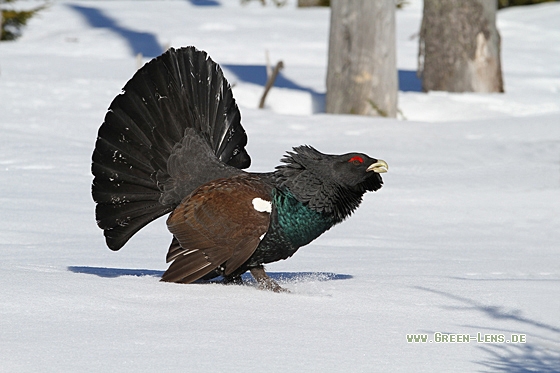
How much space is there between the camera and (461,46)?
40.2ft

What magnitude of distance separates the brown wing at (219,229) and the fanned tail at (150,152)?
407 mm

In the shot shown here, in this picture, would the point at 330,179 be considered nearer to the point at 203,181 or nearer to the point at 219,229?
the point at 219,229

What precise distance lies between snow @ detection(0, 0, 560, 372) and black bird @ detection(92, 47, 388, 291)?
0.69ft

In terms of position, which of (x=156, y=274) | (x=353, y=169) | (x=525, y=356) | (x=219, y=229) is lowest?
(x=156, y=274)

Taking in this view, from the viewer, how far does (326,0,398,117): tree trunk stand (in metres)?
11.1

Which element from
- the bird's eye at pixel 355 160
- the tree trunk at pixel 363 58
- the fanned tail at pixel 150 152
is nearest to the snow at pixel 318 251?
the fanned tail at pixel 150 152

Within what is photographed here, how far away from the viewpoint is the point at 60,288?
3750 millimetres

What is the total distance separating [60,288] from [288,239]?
3.39 feet

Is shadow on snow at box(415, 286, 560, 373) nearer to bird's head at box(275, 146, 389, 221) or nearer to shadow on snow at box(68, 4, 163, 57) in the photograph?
bird's head at box(275, 146, 389, 221)

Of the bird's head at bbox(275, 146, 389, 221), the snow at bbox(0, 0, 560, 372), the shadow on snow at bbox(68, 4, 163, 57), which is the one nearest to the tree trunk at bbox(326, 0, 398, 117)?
the snow at bbox(0, 0, 560, 372)

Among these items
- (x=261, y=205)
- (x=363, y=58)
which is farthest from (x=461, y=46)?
(x=261, y=205)

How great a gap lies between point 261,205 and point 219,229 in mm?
228

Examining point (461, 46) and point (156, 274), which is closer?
point (156, 274)

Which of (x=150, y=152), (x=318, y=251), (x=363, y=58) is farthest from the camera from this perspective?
(x=363, y=58)
